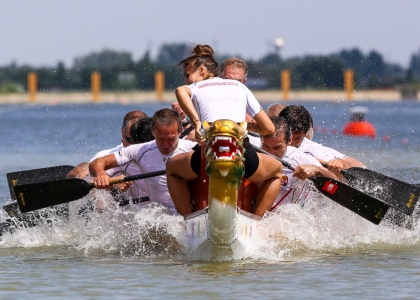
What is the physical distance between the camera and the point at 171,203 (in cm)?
956

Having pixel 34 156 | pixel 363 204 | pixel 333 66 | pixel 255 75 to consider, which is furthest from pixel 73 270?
pixel 255 75

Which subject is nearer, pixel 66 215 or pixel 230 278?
pixel 230 278

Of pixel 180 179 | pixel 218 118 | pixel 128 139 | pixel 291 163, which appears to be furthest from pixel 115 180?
pixel 291 163

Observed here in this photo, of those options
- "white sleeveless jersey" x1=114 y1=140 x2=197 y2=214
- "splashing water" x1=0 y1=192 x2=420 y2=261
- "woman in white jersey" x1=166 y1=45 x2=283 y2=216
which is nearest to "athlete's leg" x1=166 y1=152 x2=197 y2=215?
"woman in white jersey" x1=166 y1=45 x2=283 y2=216

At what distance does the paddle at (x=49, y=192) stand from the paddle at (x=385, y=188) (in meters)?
2.34

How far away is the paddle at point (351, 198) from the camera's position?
923cm

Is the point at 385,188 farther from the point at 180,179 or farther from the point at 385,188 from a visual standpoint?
the point at 180,179

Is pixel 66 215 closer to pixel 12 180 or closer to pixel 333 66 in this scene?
pixel 12 180

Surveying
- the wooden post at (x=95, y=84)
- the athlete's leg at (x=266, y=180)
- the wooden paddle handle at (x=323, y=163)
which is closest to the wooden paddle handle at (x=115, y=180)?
the athlete's leg at (x=266, y=180)

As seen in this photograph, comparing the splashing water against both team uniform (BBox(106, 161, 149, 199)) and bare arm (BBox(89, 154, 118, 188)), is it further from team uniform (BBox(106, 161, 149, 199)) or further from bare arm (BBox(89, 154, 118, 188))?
bare arm (BBox(89, 154, 118, 188))

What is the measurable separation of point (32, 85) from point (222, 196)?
67.4 m

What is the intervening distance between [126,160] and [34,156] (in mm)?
13750

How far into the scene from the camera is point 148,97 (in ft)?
243

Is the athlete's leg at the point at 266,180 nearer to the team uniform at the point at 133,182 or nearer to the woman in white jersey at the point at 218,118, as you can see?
the woman in white jersey at the point at 218,118
